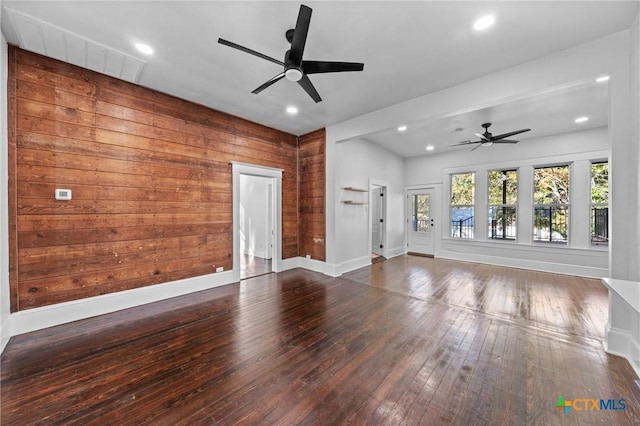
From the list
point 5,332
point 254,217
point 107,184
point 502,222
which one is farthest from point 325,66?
point 502,222

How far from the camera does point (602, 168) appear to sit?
16.9 ft

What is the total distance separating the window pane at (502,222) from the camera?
6.04 meters

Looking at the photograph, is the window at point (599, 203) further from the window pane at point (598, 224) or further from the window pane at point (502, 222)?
the window pane at point (502, 222)

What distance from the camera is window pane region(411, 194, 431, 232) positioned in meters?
7.40

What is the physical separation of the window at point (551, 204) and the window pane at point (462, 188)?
1303 millimetres

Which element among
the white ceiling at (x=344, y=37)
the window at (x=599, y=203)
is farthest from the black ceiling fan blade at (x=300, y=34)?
the window at (x=599, y=203)

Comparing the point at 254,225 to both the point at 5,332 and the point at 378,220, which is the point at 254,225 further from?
the point at 5,332

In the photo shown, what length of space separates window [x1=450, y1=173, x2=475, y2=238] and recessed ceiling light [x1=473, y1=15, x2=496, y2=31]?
512cm

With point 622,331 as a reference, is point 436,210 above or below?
above

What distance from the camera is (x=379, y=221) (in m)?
7.24

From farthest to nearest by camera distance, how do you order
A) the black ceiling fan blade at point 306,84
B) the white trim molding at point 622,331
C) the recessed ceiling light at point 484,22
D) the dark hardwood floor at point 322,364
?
the black ceiling fan blade at point 306,84, the recessed ceiling light at point 484,22, the white trim molding at point 622,331, the dark hardwood floor at point 322,364

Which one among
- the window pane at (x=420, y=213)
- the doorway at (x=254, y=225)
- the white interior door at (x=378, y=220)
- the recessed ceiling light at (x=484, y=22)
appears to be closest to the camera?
the recessed ceiling light at (x=484, y=22)

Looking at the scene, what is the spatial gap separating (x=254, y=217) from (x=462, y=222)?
236 inches

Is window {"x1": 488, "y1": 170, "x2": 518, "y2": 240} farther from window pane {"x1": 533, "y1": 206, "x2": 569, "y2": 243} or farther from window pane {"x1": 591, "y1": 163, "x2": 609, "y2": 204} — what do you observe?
window pane {"x1": 591, "y1": 163, "x2": 609, "y2": 204}
